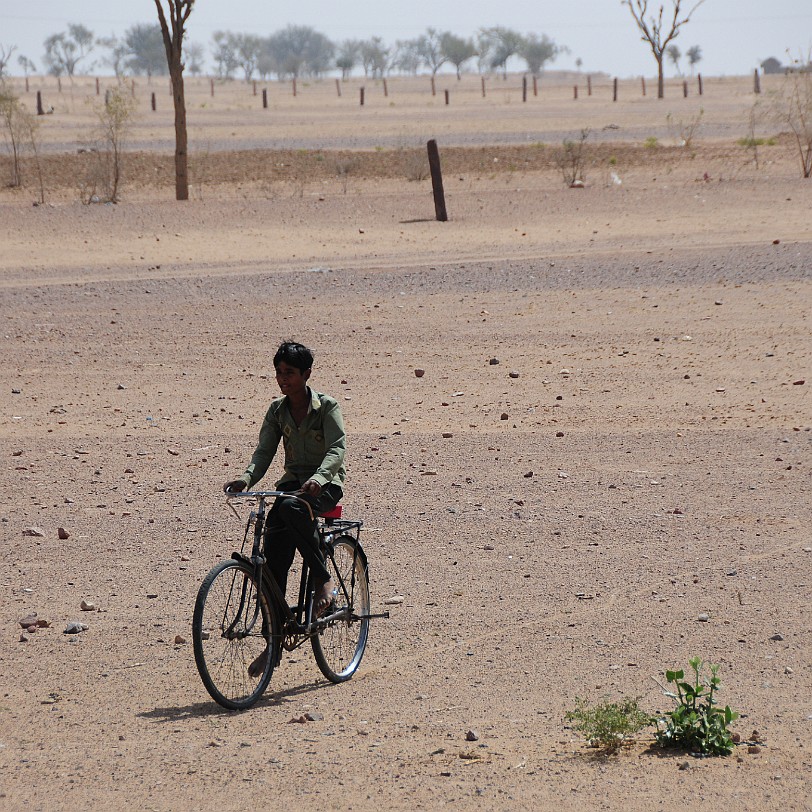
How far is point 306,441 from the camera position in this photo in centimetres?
548

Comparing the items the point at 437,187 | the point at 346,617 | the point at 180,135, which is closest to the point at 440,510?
the point at 346,617

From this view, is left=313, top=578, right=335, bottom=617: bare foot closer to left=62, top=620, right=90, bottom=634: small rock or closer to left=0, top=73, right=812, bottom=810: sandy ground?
left=0, top=73, right=812, bottom=810: sandy ground

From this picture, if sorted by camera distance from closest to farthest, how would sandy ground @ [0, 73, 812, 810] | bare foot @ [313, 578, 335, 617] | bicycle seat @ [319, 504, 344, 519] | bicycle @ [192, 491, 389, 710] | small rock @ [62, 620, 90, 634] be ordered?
sandy ground @ [0, 73, 812, 810], bicycle @ [192, 491, 389, 710], bare foot @ [313, 578, 335, 617], bicycle seat @ [319, 504, 344, 519], small rock @ [62, 620, 90, 634]

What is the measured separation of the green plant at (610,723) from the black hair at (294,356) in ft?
5.94

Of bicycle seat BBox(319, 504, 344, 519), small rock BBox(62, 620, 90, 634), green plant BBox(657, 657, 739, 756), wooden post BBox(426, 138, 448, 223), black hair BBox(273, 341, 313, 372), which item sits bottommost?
small rock BBox(62, 620, 90, 634)

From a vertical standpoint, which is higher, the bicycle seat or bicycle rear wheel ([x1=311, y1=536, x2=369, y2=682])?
the bicycle seat

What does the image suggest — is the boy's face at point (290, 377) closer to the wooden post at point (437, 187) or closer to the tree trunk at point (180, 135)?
the wooden post at point (437, 187)

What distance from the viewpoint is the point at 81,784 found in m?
4.54

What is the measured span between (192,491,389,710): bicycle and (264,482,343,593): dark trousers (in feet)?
0.16

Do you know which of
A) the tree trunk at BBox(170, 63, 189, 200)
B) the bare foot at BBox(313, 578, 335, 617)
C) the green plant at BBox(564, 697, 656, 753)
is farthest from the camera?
the tree trunk at BBox(170, 63, 189, 200)

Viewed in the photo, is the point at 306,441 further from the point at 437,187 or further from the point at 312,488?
the point at 437,187

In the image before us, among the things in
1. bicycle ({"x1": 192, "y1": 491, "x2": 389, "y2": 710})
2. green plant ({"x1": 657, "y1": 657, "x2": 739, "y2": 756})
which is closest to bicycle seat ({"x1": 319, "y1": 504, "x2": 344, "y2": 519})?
bicycle ({"x1": 192, "y1": 491, "x2": 389, "y2": 710})

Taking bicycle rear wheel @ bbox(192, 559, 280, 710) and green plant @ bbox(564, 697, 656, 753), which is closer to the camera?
green plant @ bbox(564, 697, 656, 753)

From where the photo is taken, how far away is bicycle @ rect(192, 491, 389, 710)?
518 centimetres
